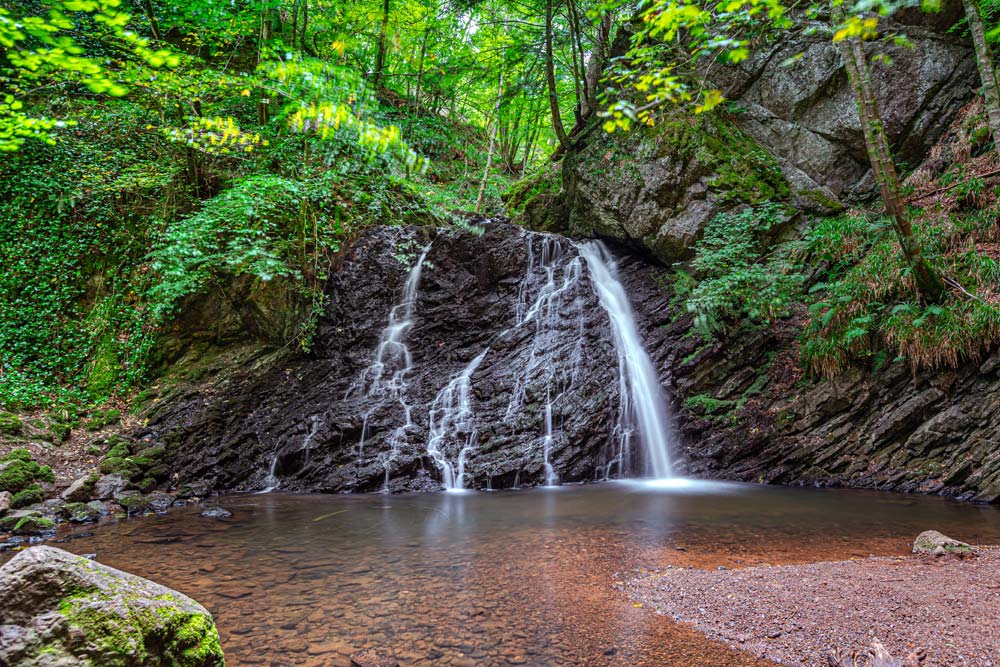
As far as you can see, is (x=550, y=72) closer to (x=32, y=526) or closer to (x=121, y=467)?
(x=121, y=467)

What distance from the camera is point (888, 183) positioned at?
6.84 metres

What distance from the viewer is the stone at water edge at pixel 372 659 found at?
2.72 metres

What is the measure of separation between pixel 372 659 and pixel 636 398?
7.22 metres

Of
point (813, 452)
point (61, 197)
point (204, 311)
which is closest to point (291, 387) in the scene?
point (204, 311)

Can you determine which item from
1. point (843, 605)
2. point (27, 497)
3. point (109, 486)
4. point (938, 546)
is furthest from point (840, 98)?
point (27, 497)

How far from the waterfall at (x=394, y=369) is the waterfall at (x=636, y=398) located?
3947mm

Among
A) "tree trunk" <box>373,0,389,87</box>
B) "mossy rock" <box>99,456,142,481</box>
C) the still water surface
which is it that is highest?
"tree trunk" <box>373,0,389,87</box>

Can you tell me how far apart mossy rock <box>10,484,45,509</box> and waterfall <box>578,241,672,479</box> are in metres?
8.33

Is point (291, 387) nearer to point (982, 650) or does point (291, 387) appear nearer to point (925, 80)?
point (982, 650)

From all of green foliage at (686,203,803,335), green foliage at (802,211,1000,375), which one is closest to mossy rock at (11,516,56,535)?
green foliage at (686,203,803,335)

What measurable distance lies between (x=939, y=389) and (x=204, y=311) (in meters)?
12.9

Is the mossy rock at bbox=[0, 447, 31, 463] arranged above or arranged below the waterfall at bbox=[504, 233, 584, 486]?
below

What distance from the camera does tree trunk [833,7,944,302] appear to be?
6770 millimetres

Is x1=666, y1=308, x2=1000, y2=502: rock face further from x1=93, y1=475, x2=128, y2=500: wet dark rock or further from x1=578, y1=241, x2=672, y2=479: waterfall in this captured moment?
x1=93, y1=475, x2=128, y2=500: wet dark rock
